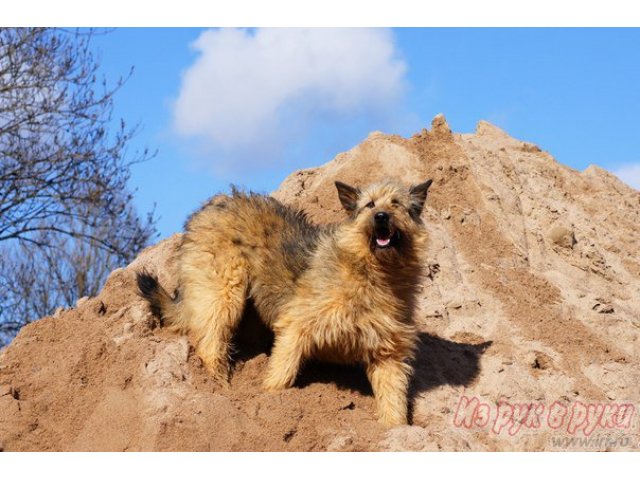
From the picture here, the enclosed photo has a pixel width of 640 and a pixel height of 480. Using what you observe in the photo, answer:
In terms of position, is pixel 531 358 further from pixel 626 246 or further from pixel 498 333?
pixel 626 246

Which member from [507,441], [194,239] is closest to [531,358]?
[507,441]

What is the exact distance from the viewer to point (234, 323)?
8555 millimetres

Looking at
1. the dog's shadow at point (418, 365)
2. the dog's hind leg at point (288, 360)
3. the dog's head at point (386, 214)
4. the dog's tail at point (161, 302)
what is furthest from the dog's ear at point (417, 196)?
the dog's tail at point (161, 302)

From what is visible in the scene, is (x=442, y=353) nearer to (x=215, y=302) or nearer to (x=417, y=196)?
(x=417, y=196)

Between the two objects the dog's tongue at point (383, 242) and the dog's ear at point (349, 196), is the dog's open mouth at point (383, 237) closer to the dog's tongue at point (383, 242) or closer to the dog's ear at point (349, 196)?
the dog's tongue at point (383, 242)

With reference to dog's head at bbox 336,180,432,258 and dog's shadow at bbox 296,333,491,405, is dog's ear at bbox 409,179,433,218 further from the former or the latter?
dog's shadow at bbox 296,333,491,405

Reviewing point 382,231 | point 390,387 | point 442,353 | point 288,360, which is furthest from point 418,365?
point 382,231

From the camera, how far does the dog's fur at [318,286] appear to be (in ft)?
25.5

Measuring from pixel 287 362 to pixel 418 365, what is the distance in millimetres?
1743

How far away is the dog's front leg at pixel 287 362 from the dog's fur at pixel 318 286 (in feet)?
0.03

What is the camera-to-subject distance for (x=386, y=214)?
7.61 metres

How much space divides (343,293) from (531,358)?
8.91 feet

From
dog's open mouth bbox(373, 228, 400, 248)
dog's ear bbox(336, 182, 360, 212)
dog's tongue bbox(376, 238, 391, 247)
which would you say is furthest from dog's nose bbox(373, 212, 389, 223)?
dog's ear bbox(336, 182, 360, 212)

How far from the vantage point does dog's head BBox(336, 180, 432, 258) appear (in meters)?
7.70
